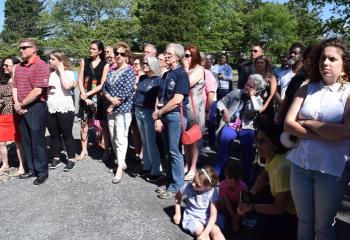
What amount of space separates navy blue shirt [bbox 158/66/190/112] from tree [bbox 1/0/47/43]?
6351 centimetres

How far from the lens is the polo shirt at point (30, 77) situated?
5172 mm

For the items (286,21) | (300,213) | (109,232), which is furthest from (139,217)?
(286,21)

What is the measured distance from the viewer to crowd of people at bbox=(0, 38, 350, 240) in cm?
271

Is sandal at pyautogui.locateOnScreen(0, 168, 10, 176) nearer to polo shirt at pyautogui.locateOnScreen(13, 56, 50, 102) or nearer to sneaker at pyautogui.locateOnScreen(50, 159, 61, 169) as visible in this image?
sneaker at pyautogui.locateOnScreen(50, 159, 61, 169)

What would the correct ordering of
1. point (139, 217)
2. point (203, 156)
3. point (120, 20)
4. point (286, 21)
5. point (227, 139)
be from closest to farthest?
point (139, 217), point (227, 139), point (203, 156), point (120, 20), point (286, 21)

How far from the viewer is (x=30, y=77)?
5.20 meters

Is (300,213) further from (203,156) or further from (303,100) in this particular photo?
(203,156)

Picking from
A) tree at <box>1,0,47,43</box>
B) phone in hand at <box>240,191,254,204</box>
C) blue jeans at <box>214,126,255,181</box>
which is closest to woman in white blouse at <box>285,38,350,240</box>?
phone in hand at <box>240,191,254,204</box>

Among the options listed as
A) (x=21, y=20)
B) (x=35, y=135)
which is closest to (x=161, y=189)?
(x=35, y=135)

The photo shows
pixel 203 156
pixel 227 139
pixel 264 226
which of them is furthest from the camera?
pixel 203 156

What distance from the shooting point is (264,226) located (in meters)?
3.66

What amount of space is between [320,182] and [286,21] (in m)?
71.7

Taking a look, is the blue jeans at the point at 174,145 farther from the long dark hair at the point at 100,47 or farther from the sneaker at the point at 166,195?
the long dark hair at the point at 100,47

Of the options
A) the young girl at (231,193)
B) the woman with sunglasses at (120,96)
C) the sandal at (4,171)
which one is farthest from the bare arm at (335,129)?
the sandal at (4,171)
